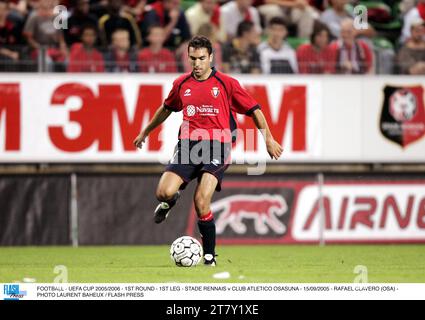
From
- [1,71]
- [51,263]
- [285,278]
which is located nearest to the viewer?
[285,278]

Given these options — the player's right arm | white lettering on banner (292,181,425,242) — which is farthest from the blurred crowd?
the player's right arm

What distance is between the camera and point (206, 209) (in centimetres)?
1270

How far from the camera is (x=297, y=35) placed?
21.4 metres

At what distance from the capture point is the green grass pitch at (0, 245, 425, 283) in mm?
11680

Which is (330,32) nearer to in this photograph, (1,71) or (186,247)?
(1,71)

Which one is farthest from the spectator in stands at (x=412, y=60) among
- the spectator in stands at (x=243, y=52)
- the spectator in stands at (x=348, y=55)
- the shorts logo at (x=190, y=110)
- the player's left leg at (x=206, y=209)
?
the player's left leg at (x=206, y=209)

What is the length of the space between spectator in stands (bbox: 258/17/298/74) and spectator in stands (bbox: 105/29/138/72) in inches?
85.4

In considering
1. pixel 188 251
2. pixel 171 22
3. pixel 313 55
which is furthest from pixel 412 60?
pixel 188 251

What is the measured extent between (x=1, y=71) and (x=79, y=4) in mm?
1915

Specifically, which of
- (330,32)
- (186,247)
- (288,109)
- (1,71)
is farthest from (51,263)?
(330,32)

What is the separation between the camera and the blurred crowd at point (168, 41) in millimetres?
18906

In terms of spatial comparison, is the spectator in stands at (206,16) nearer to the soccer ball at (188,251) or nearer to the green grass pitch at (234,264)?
the green grass pitch at (234,264)

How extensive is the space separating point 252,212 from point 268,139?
6.60 meters

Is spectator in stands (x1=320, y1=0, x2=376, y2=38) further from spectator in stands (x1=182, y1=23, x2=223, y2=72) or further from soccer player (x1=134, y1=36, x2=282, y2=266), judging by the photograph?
soccer player (x1=134, y1=36, x2=282, y2=266)
